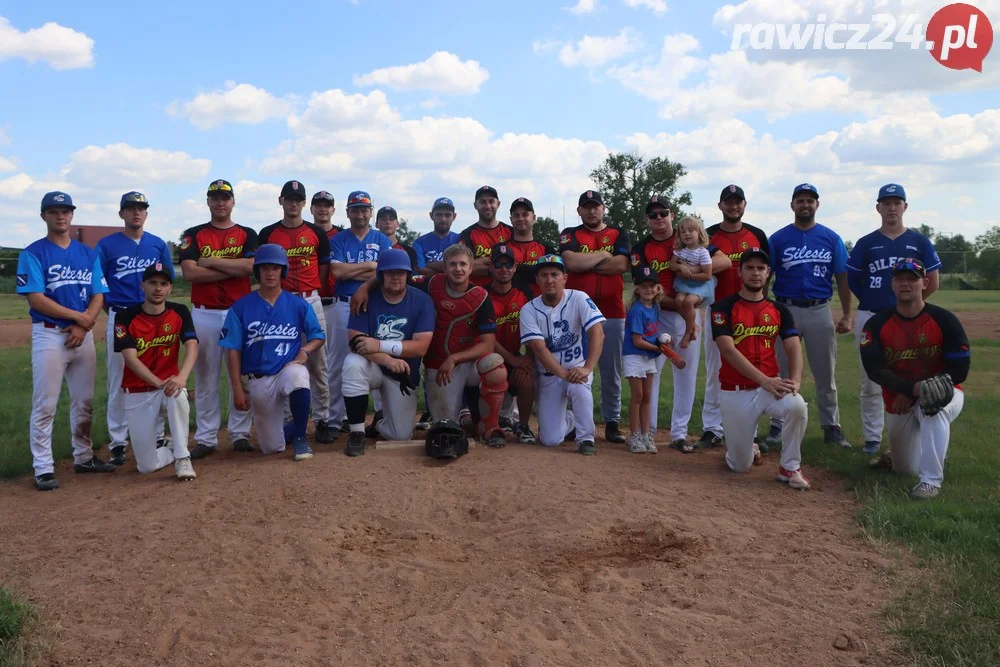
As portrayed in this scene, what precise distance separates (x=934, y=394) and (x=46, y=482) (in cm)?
664

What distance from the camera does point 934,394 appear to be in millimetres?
5543

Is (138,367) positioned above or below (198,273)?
below

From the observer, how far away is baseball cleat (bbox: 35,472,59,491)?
6.08 metres

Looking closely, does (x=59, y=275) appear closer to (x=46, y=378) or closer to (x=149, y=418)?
(x=46, y=378)

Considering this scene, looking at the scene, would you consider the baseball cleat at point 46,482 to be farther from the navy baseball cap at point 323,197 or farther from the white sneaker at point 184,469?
the navy baseball cap at point 323,197

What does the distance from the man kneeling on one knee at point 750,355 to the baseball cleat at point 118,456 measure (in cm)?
509

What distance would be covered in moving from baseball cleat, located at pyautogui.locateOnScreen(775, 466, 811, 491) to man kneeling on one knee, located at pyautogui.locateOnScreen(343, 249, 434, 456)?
9.92ft

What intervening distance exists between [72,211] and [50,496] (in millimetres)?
2296

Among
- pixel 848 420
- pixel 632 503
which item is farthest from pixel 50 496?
pixel 848 420

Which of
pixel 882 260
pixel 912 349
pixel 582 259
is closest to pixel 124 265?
pixel 582 259

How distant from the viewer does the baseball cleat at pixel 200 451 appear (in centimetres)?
670

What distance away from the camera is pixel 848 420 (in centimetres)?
867

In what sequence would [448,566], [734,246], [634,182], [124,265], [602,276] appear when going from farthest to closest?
[634,182] < [602,276] < [734,246] < [124,265] < [448,566]

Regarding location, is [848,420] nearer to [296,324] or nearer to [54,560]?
[296,324]
